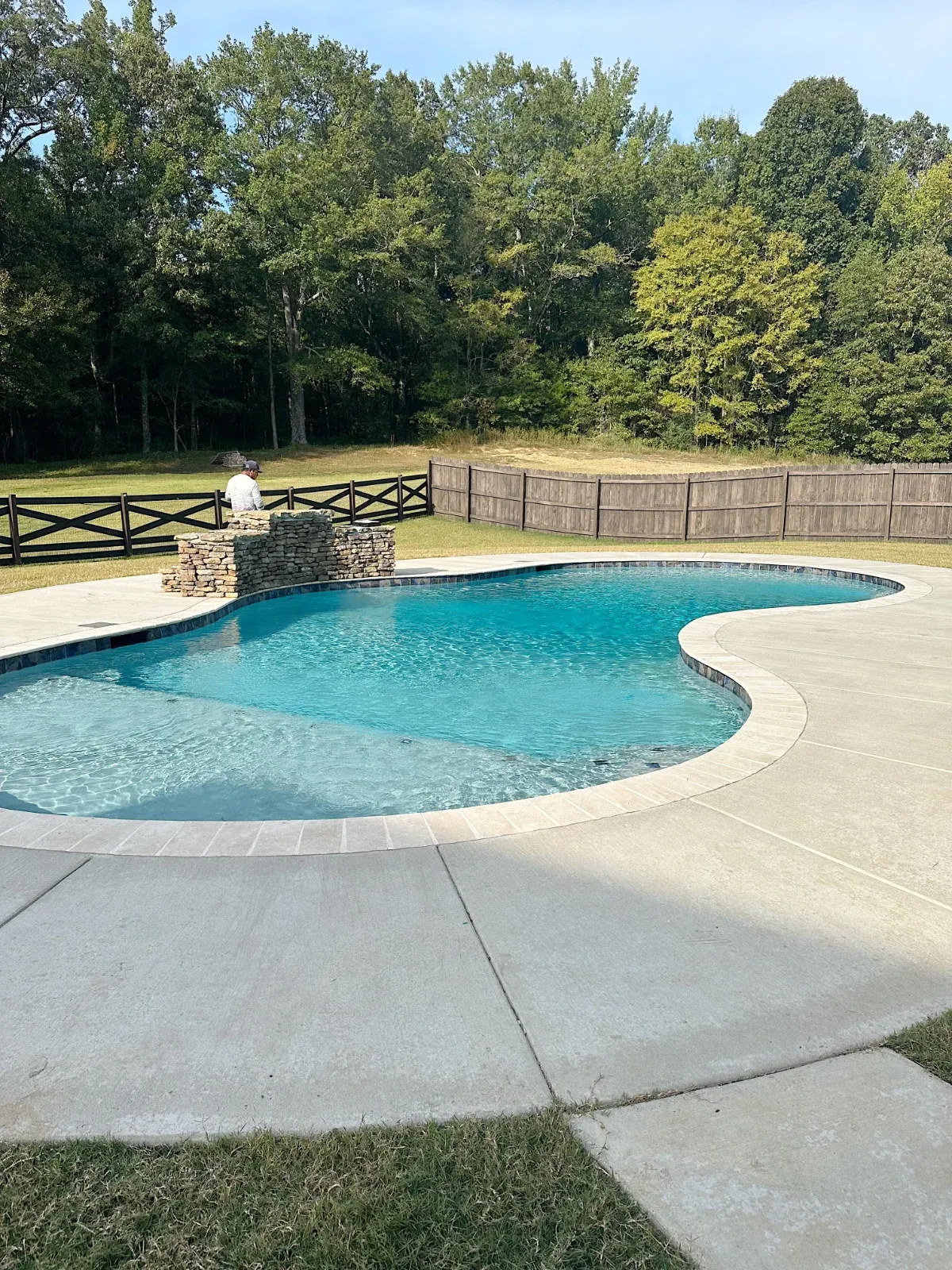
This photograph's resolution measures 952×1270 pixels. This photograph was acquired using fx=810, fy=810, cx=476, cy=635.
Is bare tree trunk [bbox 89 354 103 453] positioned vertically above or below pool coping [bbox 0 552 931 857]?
above

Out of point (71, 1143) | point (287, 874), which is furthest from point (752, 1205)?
point (287, 874)

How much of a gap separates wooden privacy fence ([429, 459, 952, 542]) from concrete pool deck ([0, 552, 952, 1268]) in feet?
54.4

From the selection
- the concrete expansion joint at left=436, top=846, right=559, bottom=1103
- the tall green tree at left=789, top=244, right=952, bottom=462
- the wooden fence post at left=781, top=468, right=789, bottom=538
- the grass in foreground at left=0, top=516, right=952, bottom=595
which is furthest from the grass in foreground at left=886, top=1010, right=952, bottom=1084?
the tall green tree at left=789, top=244, right=952, bottom=462

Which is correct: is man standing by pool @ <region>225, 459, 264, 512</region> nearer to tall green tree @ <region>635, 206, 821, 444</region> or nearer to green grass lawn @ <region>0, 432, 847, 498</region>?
green grass lawn @ <region>0, 432, 847, 498</region>

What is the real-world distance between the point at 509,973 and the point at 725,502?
19.1 meters

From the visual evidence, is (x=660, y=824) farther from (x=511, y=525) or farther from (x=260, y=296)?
(x=260, y=296)

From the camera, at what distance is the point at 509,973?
3.01 m

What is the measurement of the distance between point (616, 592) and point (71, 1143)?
12.8 m

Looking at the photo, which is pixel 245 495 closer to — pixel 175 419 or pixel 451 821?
pixel 451 821

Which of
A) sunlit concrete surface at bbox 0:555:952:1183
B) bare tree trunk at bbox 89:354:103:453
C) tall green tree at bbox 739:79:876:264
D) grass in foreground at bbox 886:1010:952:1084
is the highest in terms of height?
tall green tree at bbox 739:79:876:264

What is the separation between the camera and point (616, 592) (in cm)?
1427

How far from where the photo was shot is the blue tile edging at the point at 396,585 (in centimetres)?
879

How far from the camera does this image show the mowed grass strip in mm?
1842

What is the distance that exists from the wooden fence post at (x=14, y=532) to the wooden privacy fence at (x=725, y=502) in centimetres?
1141
